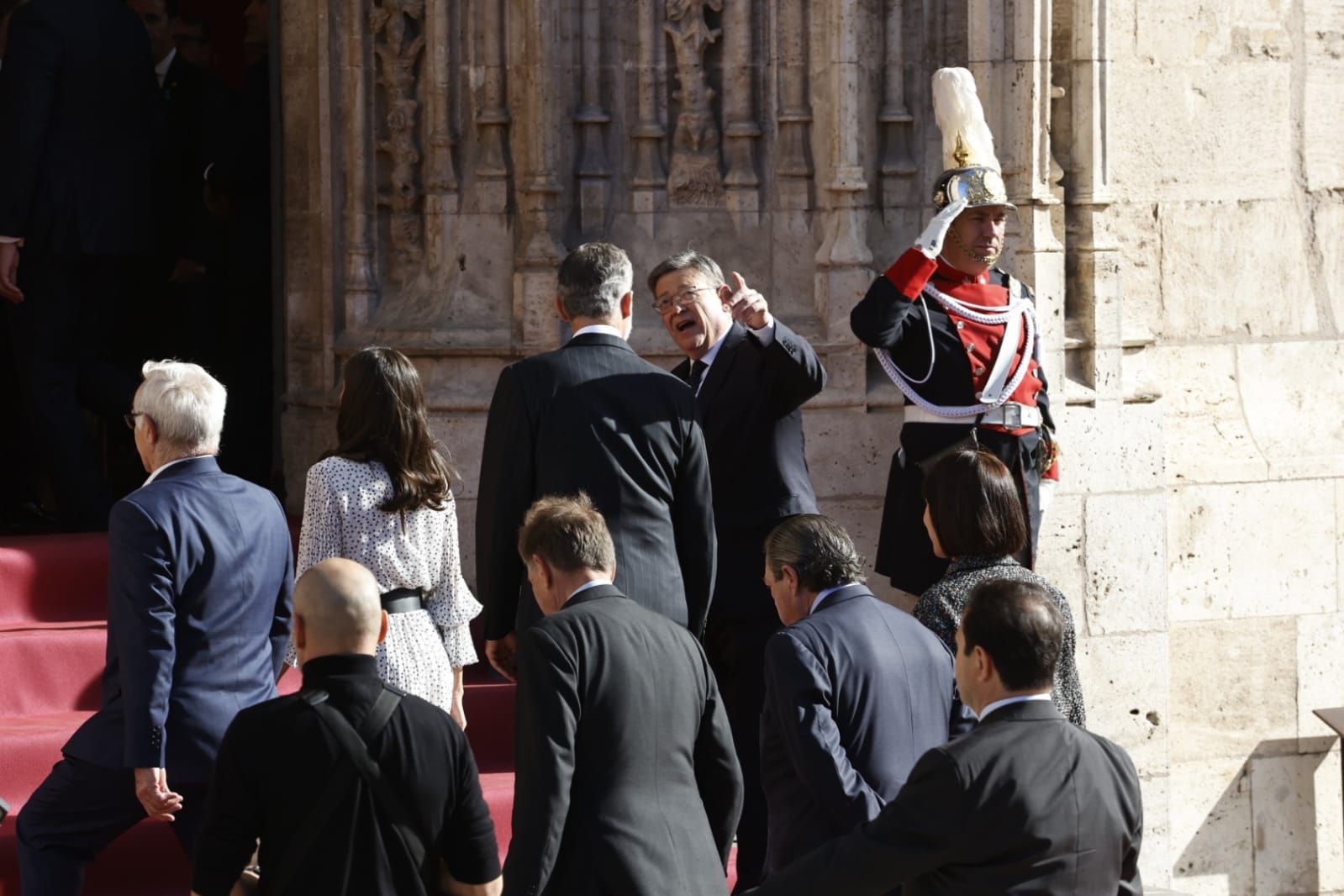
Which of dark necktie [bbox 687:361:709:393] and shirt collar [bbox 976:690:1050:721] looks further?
dark necktie [bbox 687:361:709:393]

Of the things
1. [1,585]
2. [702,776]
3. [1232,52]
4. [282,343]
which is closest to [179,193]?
[282,343]

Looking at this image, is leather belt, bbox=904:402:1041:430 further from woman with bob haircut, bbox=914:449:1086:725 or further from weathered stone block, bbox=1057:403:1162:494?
woman with bob haircut, bbox=914:449:1086:725

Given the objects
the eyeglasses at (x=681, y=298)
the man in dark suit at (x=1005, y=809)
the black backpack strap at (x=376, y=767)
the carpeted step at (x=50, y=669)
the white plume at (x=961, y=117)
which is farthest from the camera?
the carpeted step at (x=50, y=669)

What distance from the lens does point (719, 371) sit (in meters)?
5.49

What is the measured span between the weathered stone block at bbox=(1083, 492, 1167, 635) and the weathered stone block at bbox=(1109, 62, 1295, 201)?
3.14 feet

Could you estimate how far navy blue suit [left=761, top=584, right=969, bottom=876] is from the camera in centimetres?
410

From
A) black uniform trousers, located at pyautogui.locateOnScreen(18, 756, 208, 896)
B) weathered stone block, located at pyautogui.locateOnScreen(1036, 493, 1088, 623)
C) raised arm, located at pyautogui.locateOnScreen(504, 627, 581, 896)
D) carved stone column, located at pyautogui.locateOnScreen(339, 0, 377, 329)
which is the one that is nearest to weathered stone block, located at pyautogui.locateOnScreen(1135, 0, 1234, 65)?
weathered stone block, located at pyautogui.locateOnScreen(1036, 493, 1088, 623)

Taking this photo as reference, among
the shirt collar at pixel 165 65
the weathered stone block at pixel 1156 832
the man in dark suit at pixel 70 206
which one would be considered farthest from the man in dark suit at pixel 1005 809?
the shirt collar at pixel 165 65

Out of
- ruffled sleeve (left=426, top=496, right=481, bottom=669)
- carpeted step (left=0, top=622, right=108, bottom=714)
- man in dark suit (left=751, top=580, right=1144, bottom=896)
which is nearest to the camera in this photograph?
man in dark suit (left=751, top=580, right=1144, bottom=896)

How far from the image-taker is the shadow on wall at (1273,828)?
24.1 ft

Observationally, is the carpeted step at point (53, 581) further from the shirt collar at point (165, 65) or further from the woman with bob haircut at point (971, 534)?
the woman with bob haircut at point (971, 534)

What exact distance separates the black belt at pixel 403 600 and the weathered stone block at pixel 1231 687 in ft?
11.2

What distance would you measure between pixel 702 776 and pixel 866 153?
314 cm

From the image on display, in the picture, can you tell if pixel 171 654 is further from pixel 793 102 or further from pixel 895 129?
pixel 895 129
